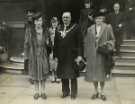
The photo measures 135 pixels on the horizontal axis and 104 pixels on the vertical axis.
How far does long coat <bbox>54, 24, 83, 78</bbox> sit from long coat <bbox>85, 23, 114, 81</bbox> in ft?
0.79

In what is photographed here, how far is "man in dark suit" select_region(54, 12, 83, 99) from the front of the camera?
34.6 feet

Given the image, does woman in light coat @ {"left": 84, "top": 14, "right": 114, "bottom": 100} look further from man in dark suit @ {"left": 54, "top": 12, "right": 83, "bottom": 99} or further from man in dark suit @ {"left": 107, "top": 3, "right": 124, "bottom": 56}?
man in dark suit @ {"left": 107, "top": 3, "right": 124, "bottom": 56}

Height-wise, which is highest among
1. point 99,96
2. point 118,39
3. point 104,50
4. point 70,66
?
point 118,39

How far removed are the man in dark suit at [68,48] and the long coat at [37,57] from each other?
317mm

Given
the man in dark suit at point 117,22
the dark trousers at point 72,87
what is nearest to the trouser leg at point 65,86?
the dark trousers at point 72,87

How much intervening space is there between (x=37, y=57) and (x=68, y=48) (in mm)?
795

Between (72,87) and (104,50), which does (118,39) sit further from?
(72,87)

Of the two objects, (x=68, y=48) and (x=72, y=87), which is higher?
(x=68, y=48)

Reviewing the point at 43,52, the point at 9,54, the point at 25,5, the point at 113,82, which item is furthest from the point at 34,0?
the point at 43,52

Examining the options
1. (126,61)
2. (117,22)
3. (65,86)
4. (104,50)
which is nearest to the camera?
(104,50)

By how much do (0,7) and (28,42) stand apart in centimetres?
710

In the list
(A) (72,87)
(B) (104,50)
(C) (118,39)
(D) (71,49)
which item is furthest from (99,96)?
(C) (118,39)

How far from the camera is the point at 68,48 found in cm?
1060

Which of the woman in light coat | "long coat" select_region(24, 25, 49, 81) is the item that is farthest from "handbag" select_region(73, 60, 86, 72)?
"long coat" select_region(24, 25, 49, 81)
